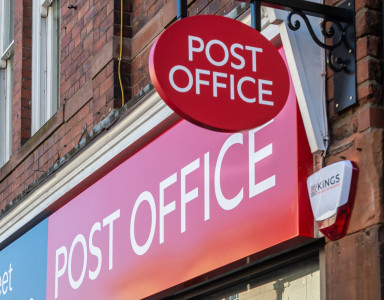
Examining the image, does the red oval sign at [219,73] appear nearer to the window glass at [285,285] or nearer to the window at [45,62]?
the window glass at [285,285]

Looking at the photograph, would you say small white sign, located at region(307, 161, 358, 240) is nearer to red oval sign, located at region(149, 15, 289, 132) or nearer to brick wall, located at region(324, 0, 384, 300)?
brick wall, located at region(324, 0, 384, 300)

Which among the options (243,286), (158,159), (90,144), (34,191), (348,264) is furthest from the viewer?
(34,191)

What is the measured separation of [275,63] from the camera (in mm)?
5297

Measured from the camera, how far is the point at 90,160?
315 inches

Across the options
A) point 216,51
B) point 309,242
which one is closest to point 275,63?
point 216,51

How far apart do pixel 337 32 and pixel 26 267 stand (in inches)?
178

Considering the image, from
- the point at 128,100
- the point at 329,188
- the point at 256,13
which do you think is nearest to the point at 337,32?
the point at 256,13

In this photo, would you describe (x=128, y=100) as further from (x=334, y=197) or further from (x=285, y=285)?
(x=334, y=197)

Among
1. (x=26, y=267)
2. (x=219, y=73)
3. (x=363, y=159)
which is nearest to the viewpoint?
(x=363, y=159)

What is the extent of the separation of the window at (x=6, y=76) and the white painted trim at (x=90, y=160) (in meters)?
1.43

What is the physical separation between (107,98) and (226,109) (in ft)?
10.3

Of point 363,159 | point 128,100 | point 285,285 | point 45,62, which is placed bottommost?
point 285,285

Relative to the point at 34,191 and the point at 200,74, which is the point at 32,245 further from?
the point at 200,74

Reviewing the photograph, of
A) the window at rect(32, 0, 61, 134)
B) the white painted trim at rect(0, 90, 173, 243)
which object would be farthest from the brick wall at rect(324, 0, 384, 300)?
the window at rect(32, 0, 61, 134)
